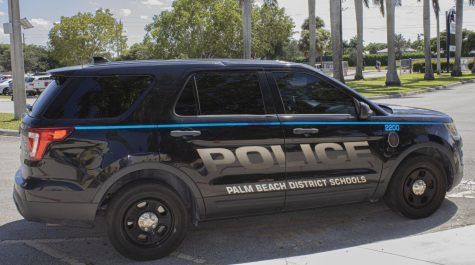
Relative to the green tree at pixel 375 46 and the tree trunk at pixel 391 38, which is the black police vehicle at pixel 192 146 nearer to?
the tree trunk at pixel 391 38

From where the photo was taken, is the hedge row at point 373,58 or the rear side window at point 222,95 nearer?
the rear side window at point 222,95

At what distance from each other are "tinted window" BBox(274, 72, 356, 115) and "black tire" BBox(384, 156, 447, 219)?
860 mm

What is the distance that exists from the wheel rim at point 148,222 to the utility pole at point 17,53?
13662 millimetres

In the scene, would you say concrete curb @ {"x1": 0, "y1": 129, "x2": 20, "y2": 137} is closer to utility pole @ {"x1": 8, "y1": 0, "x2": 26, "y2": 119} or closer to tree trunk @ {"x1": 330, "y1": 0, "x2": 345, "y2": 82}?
utility pole @ {"x1": 8, "y1": 0, "x2": 26, "y2": 119}

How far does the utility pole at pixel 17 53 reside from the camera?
16.3 m

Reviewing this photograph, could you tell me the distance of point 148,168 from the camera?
4.38 meters

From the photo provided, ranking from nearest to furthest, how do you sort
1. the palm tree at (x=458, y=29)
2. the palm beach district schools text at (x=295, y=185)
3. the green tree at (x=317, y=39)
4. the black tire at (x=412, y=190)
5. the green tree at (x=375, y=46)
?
the palm beach district schools text at (x=295, y=185), the black tire at (x=412, y=190), the palm tree at (x=458, y=29), the green tree at (x=317, y=39), the green tree at (x=375, y=46)

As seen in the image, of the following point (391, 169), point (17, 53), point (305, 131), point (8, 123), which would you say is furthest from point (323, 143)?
point (17, 53)

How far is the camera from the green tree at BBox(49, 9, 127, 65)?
64956 mm

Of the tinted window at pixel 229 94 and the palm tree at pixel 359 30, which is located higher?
the palm tree at pixel 359 30

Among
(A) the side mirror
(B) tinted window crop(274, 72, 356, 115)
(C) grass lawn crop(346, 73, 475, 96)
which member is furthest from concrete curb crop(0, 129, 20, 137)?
(C) grass lawn crop(346, 73, 475, 96)

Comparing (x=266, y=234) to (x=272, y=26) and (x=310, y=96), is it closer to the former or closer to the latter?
(x=310, y=96)

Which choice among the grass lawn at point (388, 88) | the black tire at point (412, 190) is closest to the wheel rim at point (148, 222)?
the black tire at point (412, 190)

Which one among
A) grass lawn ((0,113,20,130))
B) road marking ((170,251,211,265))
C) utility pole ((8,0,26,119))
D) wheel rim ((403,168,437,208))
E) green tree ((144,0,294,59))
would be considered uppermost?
green tree ((144,0,294,59))
